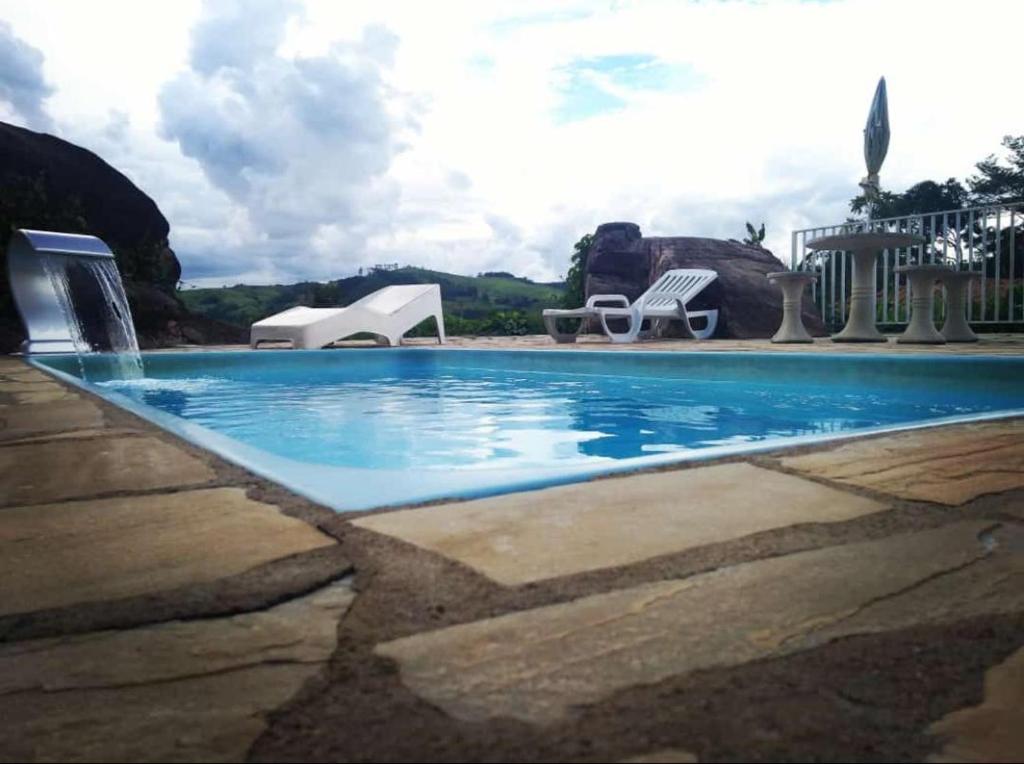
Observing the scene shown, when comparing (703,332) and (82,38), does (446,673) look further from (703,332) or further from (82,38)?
(703,332)

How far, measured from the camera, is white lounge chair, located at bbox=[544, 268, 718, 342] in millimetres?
8547

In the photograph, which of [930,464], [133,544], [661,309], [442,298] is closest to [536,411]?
[930,464]

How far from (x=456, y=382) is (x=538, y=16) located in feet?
10.4

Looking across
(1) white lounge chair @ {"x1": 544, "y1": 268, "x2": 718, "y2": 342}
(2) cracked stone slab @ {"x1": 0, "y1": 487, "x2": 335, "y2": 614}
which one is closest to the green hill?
(1) white lounge chair @ {"x1": 544, "y1": 268, "x2": 718, "y2": 342}

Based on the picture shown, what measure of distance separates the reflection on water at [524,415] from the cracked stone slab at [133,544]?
1.34 m

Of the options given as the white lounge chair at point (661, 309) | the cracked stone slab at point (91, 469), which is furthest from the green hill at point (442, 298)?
the cracked stone slab at point (91, 469)

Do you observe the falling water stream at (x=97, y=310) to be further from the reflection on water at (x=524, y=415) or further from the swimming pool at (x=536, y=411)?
the reflection on water at (x=524, y=415)

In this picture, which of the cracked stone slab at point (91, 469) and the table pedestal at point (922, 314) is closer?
the cracked stone slab at point (91, 469)

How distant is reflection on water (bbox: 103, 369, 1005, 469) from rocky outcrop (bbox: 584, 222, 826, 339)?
4.27m

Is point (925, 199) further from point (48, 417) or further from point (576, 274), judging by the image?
point (48, 417)

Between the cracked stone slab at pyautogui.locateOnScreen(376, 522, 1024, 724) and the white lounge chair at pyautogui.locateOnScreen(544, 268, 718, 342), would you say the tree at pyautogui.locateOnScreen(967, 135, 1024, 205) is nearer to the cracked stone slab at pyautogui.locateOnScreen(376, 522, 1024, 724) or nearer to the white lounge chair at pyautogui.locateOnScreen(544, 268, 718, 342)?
the white lounge chair at pyautogui.locateOnScreen(544, 268, 718, 342)

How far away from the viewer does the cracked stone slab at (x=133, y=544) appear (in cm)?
94

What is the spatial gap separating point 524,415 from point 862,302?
4695 millimetres

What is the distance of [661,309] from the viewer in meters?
8.70
